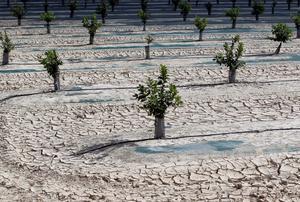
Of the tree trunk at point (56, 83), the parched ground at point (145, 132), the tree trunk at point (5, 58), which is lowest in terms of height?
the parched ground at point (145, 132)

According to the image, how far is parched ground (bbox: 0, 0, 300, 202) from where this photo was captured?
31.3ft

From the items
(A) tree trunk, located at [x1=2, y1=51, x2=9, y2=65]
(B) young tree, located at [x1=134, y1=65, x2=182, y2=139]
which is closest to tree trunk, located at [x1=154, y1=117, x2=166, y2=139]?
(B) young tree, located at [x1=134, y1=65, x2=182, y2=139]

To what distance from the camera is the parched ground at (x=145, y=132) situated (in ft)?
31.3

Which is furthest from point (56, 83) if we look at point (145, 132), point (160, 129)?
point (160, 129)

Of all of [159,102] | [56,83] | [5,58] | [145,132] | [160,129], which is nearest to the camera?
[159,102]

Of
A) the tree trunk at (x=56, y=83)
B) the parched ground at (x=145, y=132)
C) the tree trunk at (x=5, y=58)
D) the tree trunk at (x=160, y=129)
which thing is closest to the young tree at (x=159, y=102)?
the tree trunk at (x=160, y=129)

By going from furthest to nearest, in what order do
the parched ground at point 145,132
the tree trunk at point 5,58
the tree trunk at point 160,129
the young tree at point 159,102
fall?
the tree trunk at point 5,58 → the tree trunk at point 160,129 → the young tree at point 159,102 → the parched ground at point 145,132

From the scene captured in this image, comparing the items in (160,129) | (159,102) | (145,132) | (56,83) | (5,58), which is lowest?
(145,132)

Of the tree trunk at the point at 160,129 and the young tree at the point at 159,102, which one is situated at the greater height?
the young tree at the point at 159,102

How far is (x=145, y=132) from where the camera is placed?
12.6 metres

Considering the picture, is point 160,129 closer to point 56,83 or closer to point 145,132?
point 145,132

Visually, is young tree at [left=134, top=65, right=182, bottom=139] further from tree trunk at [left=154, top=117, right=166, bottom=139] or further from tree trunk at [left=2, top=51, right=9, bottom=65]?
tree trunk at [left=2, top=51, right=9, bottom=65]

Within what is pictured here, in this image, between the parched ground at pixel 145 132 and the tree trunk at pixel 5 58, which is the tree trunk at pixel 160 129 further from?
the tree trunk at pixel 5 58

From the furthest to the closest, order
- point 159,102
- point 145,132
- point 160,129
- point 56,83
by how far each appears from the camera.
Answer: point 56,83, point 145,132, point 160,129, point 159,102
